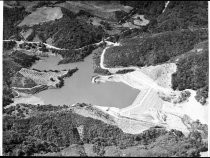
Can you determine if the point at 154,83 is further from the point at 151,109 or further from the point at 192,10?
the point at 192,10

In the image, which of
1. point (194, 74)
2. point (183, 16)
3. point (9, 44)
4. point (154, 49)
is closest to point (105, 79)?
point (154, 49)

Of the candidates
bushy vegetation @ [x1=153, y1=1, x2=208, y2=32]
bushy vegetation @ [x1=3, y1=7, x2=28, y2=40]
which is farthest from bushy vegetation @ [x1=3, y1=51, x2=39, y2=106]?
bushy vegetation @ [x1=153, y1=1, x2=208, y2=32]

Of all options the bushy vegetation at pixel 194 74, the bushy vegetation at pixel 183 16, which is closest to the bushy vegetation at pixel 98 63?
the bushy vegetation at pixel 194 74

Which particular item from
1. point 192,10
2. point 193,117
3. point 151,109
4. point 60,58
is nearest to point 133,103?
point 151,109

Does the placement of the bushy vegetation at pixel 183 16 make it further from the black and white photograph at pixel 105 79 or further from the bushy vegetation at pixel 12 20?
the bushy vegetation at pixel 12 20

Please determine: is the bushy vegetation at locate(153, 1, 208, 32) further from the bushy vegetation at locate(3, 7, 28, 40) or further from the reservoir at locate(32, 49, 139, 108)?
the bushy vegetation at locate(3, 7, 28, 40)

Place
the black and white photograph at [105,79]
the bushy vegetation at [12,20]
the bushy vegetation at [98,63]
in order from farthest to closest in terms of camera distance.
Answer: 1. the bushy vegetation at [12,20]
2. the bushy vegetation at [98,63]
3. the black and white photograph at [105,79]

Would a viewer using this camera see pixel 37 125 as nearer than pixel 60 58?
Yes
